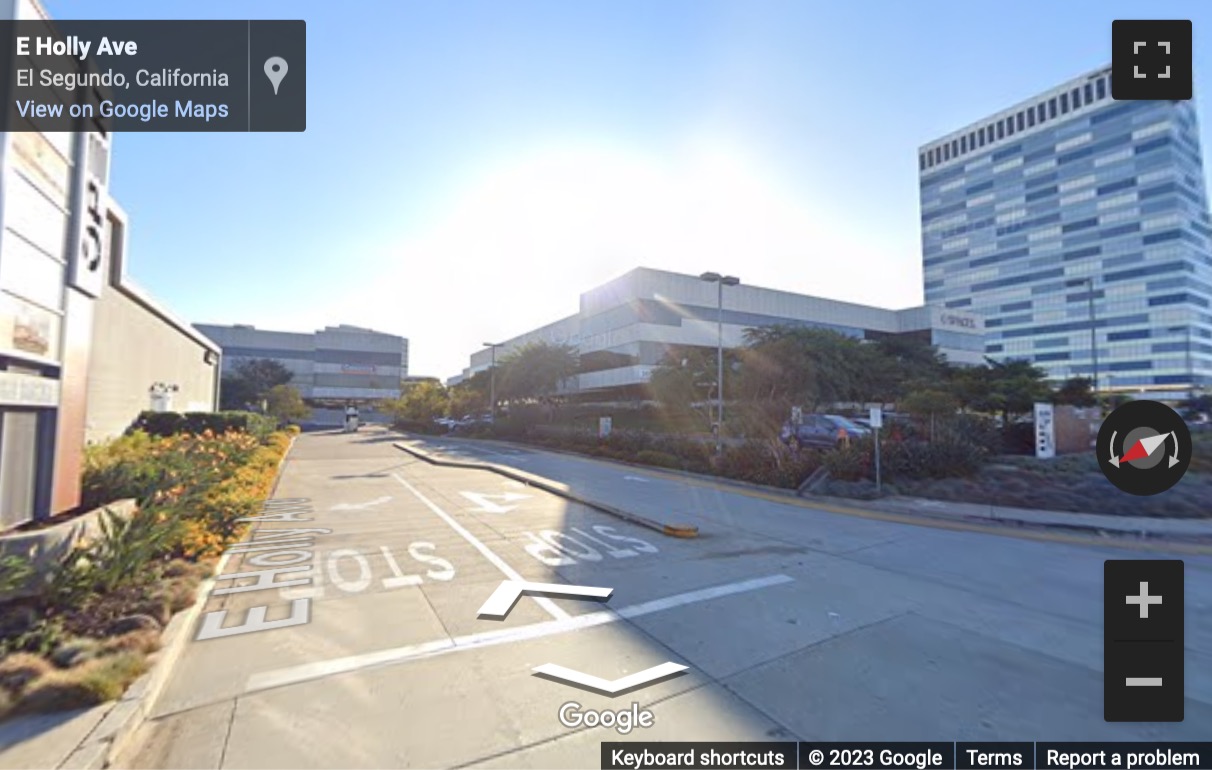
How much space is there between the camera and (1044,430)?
16.9m

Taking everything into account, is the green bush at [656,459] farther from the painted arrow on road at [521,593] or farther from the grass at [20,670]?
the grass at [20,670]

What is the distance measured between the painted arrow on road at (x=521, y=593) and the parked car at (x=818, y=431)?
1631 cm

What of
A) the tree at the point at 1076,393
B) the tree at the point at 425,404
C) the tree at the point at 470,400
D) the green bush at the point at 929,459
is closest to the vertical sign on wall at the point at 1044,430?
the green bush at the point at 929,459

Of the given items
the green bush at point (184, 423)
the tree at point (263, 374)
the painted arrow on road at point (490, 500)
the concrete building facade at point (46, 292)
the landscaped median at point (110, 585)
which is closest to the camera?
the landscaped median at point (110, 585)

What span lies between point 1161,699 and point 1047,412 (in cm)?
1760

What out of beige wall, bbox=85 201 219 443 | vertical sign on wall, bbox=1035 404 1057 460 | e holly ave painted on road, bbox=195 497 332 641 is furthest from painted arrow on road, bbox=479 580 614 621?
vertical sign on wall, bbox=1035 404 1057 460

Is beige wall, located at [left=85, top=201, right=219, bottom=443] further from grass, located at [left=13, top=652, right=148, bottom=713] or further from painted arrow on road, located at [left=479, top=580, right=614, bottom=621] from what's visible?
painted arrow on road, located at [left=479, top=580, right=614, bottom=621]

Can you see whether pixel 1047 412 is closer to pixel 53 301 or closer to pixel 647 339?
pixel 53 301

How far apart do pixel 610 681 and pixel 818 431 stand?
19.7m

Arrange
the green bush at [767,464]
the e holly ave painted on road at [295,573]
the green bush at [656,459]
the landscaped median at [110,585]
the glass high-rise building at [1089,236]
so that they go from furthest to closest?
1. the glass high-rise building at [1089,236]
2. the green bush at [656,459]
3. the green bush at [767,464]
4. the e holly ave painted on road at [295,573]
5. the landscaped median at [110,585]

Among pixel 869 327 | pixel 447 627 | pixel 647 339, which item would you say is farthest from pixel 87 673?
pixel 869 327

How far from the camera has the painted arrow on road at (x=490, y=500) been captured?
37.8 feet

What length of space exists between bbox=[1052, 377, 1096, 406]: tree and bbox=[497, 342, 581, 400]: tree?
31860 millimetres

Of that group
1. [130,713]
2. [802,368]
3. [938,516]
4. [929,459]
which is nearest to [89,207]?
[130,713]
